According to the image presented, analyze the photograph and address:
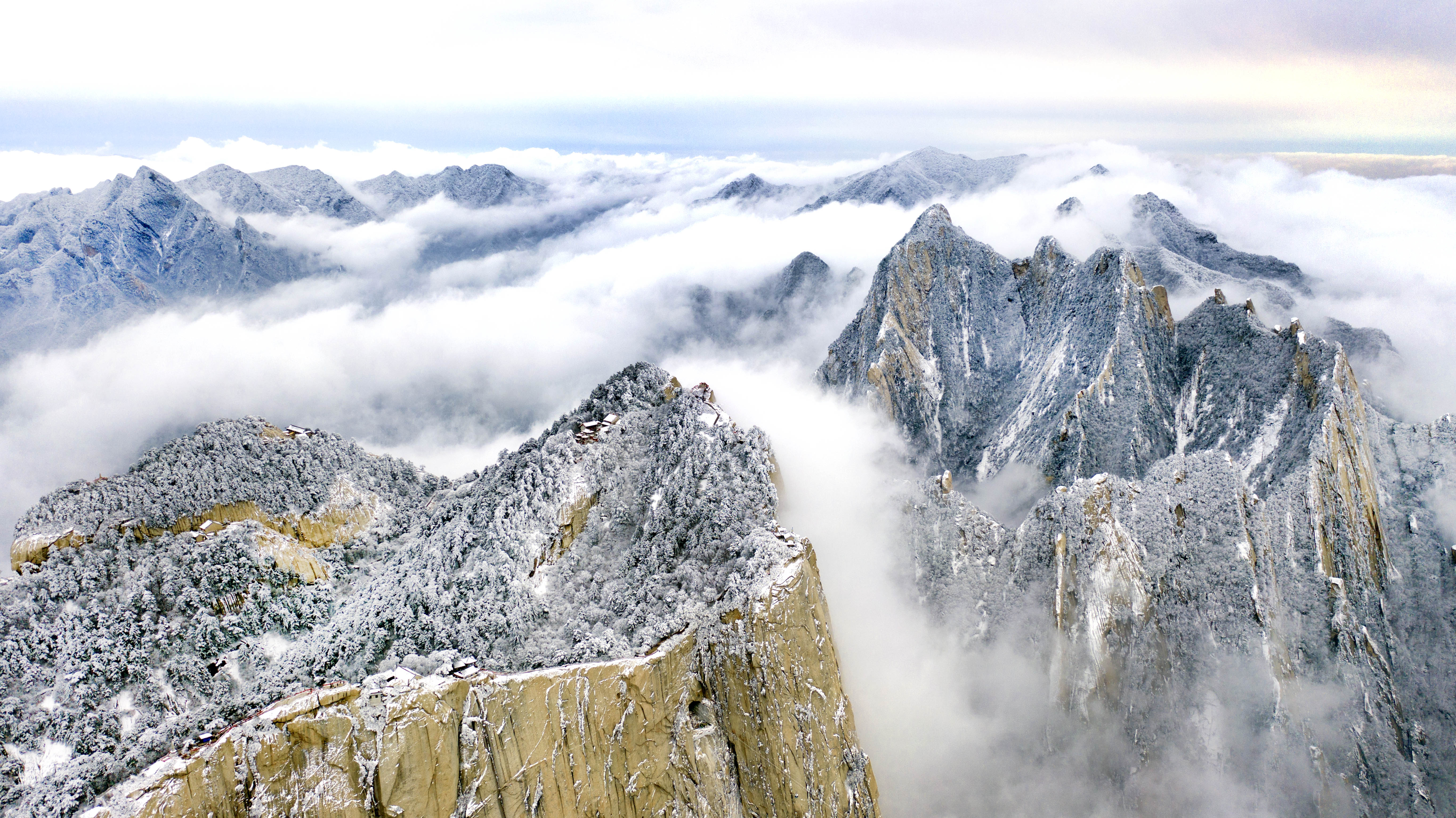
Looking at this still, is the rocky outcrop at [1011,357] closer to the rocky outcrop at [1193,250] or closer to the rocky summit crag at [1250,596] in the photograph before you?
the rocky summit crag at [1250,596]

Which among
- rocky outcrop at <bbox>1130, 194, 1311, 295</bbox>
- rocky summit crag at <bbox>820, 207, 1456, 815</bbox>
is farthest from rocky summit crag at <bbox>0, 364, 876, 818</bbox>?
rocky outcrop at <bbox>1130, 194, 1311, 295</bbox>

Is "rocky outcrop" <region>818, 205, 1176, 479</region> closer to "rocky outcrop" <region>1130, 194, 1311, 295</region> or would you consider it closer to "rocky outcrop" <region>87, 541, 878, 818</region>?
"rocky outcrop" <region>1130, 194, 1311, 295</region>

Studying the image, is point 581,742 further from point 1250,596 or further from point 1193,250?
point 1193,250

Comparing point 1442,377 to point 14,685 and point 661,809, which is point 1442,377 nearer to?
point 661,809

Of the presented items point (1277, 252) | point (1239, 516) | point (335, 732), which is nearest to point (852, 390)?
point (1239, 516)


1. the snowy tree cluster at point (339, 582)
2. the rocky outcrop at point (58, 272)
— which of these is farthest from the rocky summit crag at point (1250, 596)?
the rocky outcrop at point (58, 272)

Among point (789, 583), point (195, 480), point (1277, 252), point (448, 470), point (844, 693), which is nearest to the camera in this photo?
point (789, 583)

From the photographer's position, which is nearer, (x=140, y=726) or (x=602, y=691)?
(x=140, y=726)

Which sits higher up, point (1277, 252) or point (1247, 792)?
point (1277, 252)

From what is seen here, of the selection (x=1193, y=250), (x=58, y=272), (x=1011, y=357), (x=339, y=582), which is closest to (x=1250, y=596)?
(x=1011, y=357)
